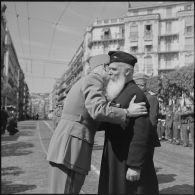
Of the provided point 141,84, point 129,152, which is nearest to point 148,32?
point 141,84

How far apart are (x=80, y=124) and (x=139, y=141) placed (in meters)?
0.58

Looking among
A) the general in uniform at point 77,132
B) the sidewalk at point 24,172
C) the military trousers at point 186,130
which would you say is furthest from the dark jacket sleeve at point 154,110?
the military trousers at point 186,130

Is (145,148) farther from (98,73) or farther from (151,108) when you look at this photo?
(98,73)

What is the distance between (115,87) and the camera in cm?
293

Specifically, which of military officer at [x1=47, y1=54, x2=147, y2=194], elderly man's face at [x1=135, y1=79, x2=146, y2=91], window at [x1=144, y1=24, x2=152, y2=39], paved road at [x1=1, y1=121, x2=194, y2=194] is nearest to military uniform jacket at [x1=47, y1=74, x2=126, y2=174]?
military officer at [x1=47, y1=54, x2=147, y2=194]

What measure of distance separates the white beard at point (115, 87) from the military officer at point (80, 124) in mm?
111

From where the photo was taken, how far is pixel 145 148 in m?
3.19

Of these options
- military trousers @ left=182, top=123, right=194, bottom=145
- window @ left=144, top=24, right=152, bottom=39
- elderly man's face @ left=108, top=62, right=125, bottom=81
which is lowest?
military trousers @ left=182, top=123, right=194, bottom=145

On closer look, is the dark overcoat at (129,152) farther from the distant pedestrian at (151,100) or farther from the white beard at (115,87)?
the white beard at (115,87)

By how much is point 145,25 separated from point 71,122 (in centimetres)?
125

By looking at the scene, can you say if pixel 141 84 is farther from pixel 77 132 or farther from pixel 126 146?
pixel 77 132

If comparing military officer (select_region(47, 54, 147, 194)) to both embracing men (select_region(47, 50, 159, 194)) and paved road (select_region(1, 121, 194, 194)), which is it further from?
paved road (select_region(1, 121, 194, 194))

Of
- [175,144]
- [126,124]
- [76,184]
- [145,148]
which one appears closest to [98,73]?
[126,124]

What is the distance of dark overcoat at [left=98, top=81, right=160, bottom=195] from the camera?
10.3ft
